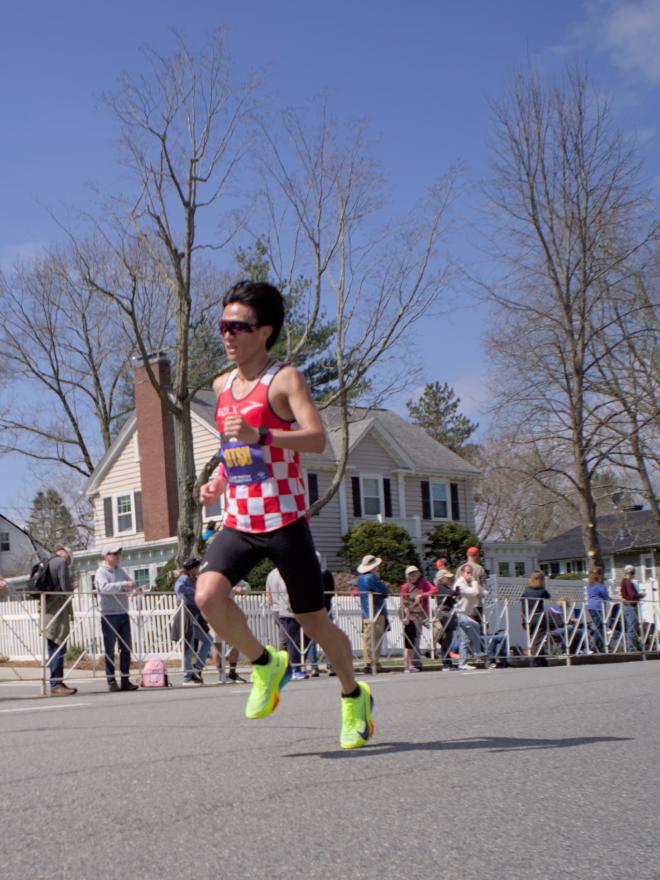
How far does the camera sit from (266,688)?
5219 millimetres

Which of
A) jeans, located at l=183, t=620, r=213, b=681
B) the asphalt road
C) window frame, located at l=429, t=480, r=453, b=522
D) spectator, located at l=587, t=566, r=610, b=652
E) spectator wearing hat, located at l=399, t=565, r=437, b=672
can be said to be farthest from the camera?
window frame, located at l=429, t=480, r=453, b=522

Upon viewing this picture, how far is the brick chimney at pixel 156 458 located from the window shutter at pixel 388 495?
8201 millimetres

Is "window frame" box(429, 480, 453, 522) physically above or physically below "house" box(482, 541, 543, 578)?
above

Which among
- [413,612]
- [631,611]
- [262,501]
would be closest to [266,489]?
[262,501]

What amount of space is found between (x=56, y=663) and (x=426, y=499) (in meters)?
32.3

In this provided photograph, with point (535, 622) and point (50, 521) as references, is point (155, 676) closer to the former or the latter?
point (535, 622)


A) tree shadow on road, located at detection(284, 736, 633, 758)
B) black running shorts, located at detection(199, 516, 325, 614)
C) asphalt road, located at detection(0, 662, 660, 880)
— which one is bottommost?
tree shadow on road, located at detection(284, 736, 633, 758)

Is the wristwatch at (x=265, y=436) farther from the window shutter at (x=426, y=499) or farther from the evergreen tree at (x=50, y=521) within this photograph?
the evergreen tree at (x=50, y=521)

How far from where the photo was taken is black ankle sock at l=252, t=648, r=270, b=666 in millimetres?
5230

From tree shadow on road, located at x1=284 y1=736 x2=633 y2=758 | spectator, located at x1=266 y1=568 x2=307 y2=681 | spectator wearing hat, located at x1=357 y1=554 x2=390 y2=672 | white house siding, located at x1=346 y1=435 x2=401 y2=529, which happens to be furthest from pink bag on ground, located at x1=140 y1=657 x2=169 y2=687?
white house siding, located at x1=346 y1=435 x2=401 y2=529

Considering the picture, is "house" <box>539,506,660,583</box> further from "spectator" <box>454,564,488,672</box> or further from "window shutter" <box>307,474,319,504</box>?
"spectator" <box>454,564,488,672</box>

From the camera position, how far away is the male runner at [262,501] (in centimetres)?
499

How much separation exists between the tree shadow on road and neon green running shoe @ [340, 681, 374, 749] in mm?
41

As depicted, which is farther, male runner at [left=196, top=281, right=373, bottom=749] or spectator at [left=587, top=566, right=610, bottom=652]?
spectator at [left=587, top=566, right=610, bottom=652]
